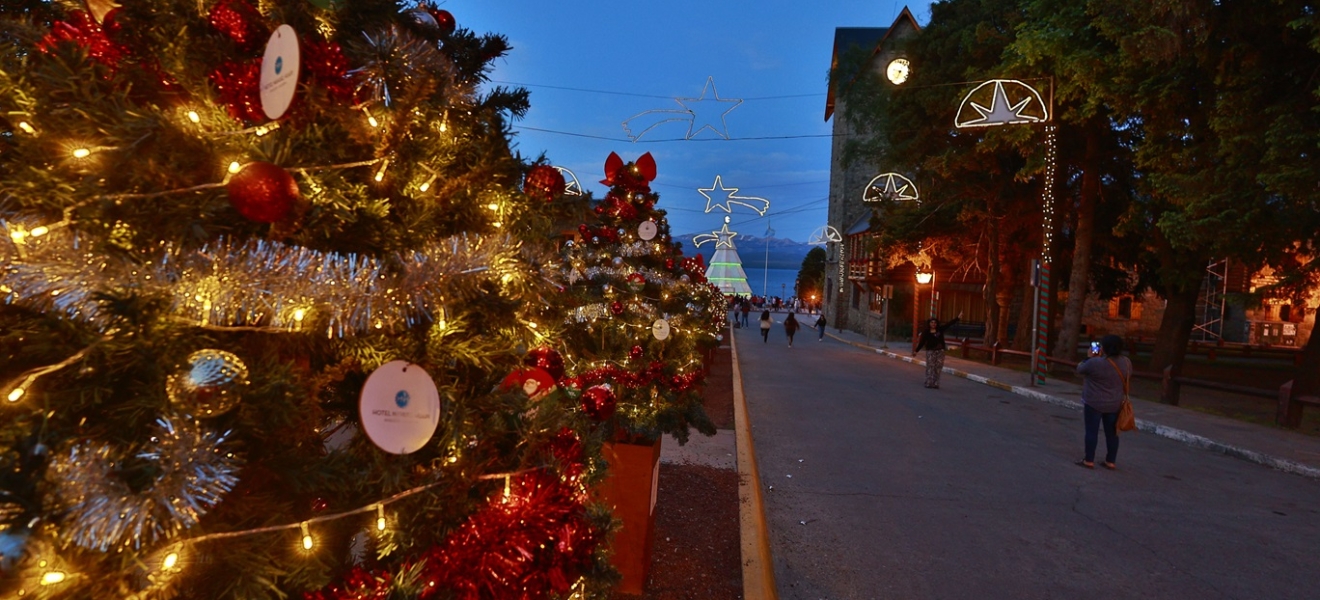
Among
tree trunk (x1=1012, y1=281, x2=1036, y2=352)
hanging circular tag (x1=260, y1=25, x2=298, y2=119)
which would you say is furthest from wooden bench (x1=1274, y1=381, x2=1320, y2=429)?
hanging circular tag (x1=260, y1=25, x2=298, y2=119)

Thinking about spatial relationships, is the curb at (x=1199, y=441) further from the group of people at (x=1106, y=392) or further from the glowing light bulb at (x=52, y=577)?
the glowing light bulb at (x=52, y=577)

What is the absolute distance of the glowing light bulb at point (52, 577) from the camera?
1298 mm

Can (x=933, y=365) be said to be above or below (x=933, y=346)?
below

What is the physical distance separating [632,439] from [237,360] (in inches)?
119

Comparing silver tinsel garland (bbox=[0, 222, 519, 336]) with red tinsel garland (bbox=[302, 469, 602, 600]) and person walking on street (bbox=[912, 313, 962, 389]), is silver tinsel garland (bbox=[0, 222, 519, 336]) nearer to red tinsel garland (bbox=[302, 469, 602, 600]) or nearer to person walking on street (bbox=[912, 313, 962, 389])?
red tinsel garland (bbox=[302, 469, 602, 600])

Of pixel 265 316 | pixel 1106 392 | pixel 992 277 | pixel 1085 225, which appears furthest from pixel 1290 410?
pixel 265 316

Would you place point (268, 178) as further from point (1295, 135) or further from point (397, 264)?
point (1295, 135)

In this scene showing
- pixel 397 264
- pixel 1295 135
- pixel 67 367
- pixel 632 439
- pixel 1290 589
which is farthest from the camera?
pixel 1295 135

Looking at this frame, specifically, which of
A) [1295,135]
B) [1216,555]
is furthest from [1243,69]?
[1216,555]

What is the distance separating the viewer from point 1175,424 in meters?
11.5

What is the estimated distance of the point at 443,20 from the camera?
2.62 metres

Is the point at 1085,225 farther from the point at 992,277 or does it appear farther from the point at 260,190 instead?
the point at 260,190

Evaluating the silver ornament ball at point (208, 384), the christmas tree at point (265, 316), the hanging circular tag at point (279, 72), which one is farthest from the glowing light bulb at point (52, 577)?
the hanging circular tag at point (279, 72)

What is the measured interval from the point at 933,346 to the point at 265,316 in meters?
15.2
